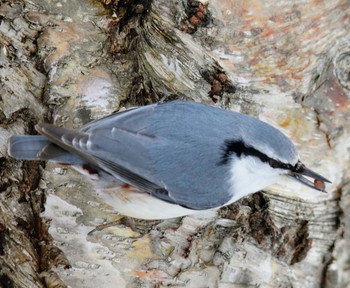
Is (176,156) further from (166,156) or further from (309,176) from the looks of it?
(309,176)

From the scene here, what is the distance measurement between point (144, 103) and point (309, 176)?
21.3 inches

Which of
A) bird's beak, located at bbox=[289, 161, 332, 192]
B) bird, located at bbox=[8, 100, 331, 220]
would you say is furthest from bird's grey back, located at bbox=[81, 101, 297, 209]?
bird's beak, located at bbox=[289, 161, 332, 192]

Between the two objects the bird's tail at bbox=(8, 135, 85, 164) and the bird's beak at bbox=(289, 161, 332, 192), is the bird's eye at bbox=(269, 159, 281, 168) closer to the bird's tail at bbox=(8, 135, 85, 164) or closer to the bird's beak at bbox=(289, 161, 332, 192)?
the bird's beak at bbox=(289, 161, 332, 192)

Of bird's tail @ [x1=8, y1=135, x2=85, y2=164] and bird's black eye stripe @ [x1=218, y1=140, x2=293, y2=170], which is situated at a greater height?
bird's black eye stripe @ [x1=218, y1=140, x2=293, y2=170]

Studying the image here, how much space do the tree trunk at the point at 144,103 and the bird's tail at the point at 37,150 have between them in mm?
74

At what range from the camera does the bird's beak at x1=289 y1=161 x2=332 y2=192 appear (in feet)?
5.32

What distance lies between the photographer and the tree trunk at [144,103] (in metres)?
1.63

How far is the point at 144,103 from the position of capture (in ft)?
5.94

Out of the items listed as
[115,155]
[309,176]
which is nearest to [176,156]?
[115,155]

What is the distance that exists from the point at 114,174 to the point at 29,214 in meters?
0.33

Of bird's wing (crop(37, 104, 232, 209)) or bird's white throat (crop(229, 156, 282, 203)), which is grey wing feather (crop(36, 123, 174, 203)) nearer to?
bird's wing (crop(37, 104, 232, 209))

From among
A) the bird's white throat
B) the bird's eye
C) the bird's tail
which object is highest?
the bird's eye

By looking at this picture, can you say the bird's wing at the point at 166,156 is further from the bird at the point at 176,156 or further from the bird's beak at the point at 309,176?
the bird's beak at the point at 309,176

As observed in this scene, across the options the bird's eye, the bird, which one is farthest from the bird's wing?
the bird's eye
